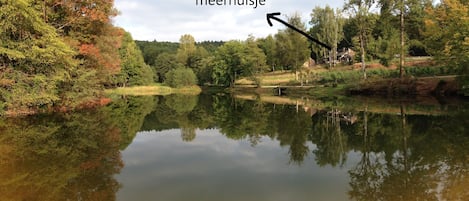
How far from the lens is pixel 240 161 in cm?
1104

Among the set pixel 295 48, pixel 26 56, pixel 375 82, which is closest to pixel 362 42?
pixel 375 82

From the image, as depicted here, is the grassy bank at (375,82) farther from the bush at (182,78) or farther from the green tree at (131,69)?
the green tree at (131,69)

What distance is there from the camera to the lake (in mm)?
7625

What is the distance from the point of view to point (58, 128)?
663 inches

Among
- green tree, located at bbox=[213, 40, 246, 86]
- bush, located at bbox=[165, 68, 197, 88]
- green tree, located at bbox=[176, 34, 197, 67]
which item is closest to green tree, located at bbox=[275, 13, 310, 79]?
green tree, located at bbox=[213, 40, 246, 86]

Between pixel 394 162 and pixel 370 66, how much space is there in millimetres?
57430

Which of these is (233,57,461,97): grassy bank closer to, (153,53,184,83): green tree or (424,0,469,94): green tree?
(424,0,469,94): green tree

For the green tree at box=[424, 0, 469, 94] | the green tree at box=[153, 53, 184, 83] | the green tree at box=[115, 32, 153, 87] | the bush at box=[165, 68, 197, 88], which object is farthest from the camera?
the green tree at box=[153, 53, 184, 83]

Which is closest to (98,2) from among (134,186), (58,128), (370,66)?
(58,128)

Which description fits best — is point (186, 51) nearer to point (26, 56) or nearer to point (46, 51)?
point (26, 56)

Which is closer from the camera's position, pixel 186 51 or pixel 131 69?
pixel 131 69

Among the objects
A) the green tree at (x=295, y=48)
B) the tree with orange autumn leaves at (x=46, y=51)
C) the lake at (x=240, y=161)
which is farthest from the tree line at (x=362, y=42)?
the tree with orange autumn leaves at (x=46, y=51)

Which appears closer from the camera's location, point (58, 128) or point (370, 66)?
point (58, 128)

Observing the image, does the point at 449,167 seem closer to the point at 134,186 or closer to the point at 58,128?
the point at 134,186
